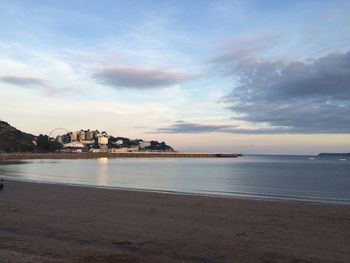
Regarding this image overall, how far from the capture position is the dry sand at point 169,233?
8.91 meters

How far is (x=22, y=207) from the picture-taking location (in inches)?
663

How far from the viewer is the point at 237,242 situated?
10.4 metres

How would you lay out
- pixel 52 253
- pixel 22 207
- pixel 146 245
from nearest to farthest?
pixel 52 253 → pixel 146 245 → pixel 22 207

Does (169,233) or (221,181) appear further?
(221,181)

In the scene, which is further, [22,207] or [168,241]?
[22,207]

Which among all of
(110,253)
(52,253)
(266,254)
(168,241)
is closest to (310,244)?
(266,254)

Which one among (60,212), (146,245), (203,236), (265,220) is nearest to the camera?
(146,245)

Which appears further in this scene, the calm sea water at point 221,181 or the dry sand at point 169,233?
the calm sea water at point 221,181

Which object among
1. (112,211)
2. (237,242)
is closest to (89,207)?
(112,211)

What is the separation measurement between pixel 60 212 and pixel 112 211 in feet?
6.29

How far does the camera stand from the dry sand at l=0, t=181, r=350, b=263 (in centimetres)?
891

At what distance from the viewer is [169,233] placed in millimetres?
11547

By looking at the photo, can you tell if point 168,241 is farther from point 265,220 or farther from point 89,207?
point 89,207

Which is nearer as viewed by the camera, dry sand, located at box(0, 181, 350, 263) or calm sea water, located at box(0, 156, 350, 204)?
dry sand, located at box(0, 181, 350, 263)
